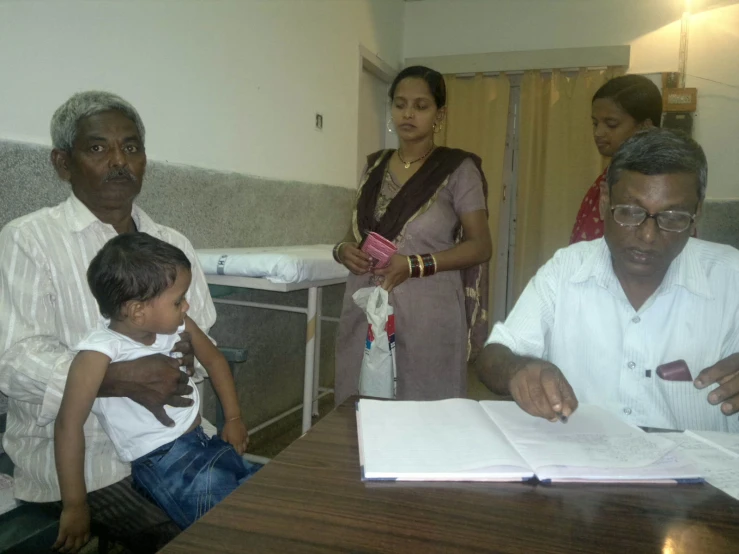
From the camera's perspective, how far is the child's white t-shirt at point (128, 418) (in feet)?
3.61

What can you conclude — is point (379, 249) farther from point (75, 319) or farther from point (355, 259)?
point (75, 319)

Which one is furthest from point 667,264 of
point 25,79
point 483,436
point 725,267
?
point 25,79

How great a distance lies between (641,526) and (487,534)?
0.17 m

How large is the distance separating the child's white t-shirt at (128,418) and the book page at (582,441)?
651 millimetres

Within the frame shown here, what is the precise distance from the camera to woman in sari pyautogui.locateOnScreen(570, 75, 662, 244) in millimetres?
1869

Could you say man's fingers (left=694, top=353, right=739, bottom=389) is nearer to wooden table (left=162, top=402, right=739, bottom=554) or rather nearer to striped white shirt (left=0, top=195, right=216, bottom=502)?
wooden table (left=162, top=402, right=739, bottom=554)

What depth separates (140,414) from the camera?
3.71 feet

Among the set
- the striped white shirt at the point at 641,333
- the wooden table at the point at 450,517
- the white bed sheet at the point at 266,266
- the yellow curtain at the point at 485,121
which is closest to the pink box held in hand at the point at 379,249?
the white bed sheet at the point at 266,266

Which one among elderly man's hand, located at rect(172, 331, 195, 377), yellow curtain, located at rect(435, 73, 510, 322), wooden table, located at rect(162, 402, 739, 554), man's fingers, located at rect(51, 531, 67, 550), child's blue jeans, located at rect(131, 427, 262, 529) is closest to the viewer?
wooden table, located at rect(162, 402, 739, 554)

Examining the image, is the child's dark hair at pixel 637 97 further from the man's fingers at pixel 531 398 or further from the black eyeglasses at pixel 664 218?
the man's fingers at pixel 531 398

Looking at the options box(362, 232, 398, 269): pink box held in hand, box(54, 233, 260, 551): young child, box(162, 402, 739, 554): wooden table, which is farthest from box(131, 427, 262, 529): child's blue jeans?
box(362, 232, 398, 269): pink box held in hand

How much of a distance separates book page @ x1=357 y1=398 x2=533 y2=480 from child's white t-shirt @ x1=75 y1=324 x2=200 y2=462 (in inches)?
17.6

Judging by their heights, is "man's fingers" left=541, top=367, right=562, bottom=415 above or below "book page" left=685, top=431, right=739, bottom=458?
above

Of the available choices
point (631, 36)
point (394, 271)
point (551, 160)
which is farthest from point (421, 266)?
point (631, 36)
